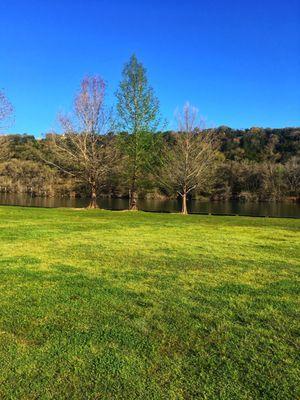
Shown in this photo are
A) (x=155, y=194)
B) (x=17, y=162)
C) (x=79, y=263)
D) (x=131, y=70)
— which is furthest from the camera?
(x=17, y=162)

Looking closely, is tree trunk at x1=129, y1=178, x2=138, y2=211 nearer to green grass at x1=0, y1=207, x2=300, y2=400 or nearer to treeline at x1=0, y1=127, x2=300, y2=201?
green grass at x1=0, y1=207, x2=300, y2=400

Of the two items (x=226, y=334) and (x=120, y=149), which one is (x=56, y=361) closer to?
(x=226, y=334)

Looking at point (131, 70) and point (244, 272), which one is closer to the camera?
point (244, 272)

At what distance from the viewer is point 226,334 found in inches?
158

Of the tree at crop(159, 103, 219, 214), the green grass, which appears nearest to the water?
the tree at crop(159, 103, 219, 214)

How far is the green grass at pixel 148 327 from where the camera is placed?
3061mm

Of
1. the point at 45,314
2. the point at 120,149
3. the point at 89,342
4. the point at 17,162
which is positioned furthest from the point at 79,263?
the point at 17,162

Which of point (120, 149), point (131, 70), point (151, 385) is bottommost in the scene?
point (151, 385)

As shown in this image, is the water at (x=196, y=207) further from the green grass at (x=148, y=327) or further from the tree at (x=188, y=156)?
the green grass at (x=148, y=327)

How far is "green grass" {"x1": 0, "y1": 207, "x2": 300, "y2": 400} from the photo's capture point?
120 inches

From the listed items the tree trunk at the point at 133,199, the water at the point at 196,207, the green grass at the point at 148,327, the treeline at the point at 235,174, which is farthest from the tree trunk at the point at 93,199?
the treeline at the point at 235,174

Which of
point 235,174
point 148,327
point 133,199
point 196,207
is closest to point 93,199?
point 133,199

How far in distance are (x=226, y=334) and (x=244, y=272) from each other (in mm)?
3023


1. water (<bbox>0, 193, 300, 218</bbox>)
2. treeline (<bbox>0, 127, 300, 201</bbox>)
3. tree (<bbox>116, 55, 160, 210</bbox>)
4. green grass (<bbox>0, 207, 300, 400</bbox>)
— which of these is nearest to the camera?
green grass (<bbox>0, 207, 300, 400</bbox>)
